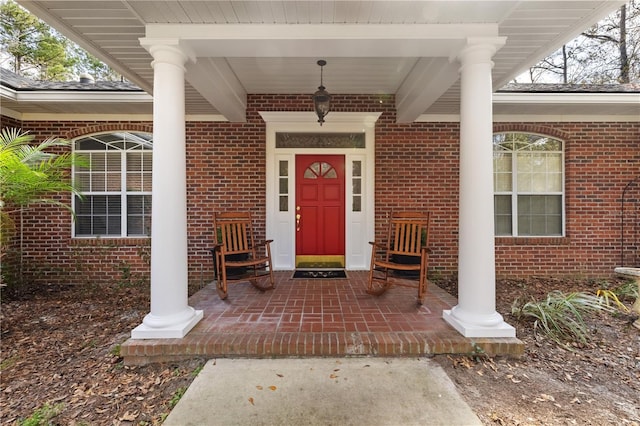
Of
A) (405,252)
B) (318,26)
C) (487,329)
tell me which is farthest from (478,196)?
(318,26)

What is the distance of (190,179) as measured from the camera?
16.6 feet

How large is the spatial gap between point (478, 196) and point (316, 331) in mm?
1826

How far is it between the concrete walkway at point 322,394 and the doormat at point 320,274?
2.16 meters

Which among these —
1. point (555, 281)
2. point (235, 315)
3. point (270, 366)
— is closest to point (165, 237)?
point (235, 315)

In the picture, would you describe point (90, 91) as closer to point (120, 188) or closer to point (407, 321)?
point (120, 188)

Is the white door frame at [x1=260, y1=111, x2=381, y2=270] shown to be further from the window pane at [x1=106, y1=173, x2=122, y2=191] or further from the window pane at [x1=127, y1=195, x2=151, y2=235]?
the window pane at [x1=106, y1=173, x2=122, y2=191]

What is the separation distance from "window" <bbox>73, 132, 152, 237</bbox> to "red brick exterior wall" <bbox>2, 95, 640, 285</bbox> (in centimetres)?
19

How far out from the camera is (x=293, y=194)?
200 inches

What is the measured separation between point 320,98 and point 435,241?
2.96m

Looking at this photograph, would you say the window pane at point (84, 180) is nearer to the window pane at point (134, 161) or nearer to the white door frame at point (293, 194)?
the window pane at point (134, 161)

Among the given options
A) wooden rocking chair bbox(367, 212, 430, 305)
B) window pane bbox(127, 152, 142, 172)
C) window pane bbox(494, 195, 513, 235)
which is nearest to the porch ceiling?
wooden rocking chair bbox(367, 212, 430, 305)

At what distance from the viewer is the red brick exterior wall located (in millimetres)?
5031

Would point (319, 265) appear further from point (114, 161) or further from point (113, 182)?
point (114, 161)

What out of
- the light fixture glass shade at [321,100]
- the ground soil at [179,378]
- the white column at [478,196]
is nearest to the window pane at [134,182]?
the ground soil at [179,378]
